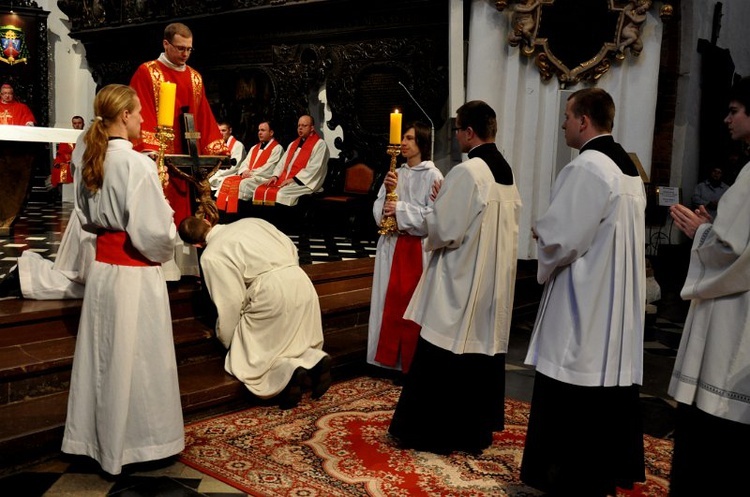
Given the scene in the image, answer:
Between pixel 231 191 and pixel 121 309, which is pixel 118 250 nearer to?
pixel 121 309

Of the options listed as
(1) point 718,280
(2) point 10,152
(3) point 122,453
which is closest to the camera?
(1) point 718,280

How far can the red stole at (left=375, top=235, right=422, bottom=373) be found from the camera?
4.95 metres

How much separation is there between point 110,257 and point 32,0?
547 inches

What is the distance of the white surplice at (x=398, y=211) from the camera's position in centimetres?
487

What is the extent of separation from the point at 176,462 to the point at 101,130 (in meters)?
1.56

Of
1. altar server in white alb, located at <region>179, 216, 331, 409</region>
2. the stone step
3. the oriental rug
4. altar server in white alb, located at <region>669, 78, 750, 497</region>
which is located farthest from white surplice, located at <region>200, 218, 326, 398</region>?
altar server in white alb, located at <region>669, 78, 750, 497</region>

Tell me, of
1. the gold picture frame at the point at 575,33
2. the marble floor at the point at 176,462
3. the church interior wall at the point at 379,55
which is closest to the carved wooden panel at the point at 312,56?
the church interior wall at the point at 379,55

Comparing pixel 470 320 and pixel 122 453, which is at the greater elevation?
pixel 470 320

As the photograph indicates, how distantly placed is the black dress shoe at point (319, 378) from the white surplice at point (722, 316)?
7.43 feet

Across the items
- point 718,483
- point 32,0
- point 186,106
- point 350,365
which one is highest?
point 32,0

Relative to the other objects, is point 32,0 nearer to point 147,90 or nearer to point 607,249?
point 147,90

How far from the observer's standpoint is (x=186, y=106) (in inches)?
212

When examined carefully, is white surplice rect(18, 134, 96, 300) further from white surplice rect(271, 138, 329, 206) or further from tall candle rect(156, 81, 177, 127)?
white surplice rect(271, 138, 329, 206)

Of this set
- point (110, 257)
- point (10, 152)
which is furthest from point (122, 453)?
point (10, 152)
